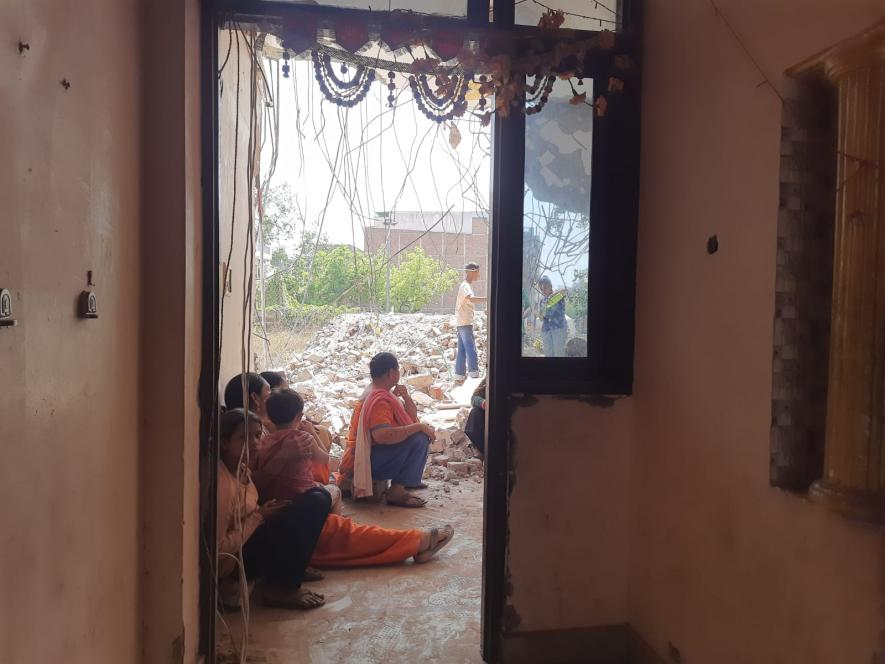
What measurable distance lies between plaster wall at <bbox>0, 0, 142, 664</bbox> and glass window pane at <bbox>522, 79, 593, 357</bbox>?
47.3 inches

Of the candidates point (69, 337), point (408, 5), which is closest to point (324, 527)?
point (69, 337)

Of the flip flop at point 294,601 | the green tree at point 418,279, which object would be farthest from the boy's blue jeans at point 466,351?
the flip flop at point 294,601

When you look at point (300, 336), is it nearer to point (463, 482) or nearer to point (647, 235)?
point (463, 482)

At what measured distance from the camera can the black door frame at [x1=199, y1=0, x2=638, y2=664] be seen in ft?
6.23

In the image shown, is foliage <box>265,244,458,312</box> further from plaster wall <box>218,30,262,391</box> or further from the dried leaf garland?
the dried leaf garland

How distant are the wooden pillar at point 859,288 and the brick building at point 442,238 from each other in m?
1.25

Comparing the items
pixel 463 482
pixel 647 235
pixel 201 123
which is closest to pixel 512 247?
pixel 647 235

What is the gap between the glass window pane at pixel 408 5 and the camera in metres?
1.96

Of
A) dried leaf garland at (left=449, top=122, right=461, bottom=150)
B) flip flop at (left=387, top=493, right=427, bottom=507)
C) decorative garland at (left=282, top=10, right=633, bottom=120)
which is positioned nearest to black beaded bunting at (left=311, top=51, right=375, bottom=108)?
decorative garland at (left=282, top=10, right=633, bottom=120)

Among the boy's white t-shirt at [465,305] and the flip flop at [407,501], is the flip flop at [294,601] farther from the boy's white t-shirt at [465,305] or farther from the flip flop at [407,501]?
the boy's white t-shirt at [465,305]

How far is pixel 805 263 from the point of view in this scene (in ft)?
4.40

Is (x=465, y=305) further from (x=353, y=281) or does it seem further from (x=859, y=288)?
(x=859, y=288)

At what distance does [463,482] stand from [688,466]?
9.03 feet

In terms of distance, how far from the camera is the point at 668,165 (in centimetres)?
193
